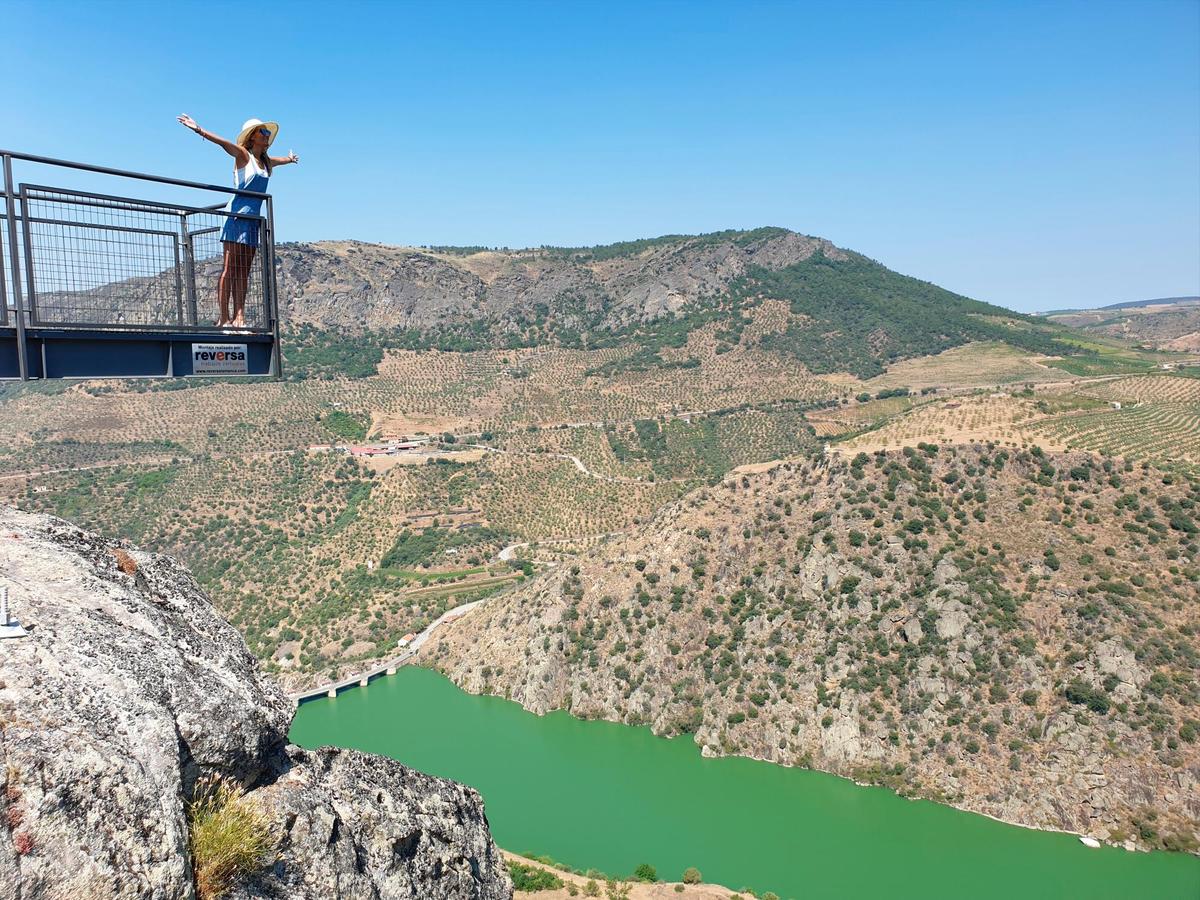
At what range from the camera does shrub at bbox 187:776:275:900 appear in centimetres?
466

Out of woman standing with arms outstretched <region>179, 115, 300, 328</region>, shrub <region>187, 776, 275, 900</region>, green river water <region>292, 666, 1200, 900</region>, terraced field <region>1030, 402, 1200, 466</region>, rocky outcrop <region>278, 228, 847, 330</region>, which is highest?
rocky outcrop <region>278, 228, 847, 330</region>

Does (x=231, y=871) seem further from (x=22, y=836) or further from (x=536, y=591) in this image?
(x=536, y=591)

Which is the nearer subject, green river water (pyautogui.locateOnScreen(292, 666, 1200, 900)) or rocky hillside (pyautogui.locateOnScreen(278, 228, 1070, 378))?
green river water (pyautogui.locateOnScreen(292, 666, 1200, 900))

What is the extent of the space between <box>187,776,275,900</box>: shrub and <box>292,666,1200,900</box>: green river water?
22.4 meters

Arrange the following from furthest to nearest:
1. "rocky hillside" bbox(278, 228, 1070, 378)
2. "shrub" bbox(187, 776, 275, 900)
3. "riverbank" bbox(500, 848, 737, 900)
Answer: "rocky hillside" bbox(278, 228, 1070, 378), "riverbank" bbox(500, 848, 737, 900), "shrub" bbox(187, 776, 275, 900)

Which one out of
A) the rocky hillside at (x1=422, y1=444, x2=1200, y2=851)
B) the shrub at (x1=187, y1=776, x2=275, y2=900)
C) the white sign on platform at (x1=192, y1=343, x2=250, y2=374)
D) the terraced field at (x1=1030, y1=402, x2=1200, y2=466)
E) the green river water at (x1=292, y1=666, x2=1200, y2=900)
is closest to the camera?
the shrub at (x1=187, y1=776, x2=275, y2=900)

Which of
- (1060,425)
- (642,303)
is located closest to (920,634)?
(1060,425)

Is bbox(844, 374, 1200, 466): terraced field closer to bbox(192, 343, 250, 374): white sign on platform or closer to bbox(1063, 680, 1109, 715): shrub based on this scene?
bbox(1063, 680, 1109, 715): shrub

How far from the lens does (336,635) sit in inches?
1753

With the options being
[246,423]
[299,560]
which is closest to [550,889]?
[299,560]

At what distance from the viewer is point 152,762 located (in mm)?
4508

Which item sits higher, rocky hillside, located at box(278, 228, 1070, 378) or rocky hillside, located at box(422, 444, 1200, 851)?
rocky hillside, located at box(278, 228, 1070, 378)

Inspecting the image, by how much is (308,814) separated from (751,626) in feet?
100

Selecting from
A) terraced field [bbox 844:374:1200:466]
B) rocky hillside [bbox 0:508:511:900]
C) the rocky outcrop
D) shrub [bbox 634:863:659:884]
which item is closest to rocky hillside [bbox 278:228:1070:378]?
the rocky outcrop
